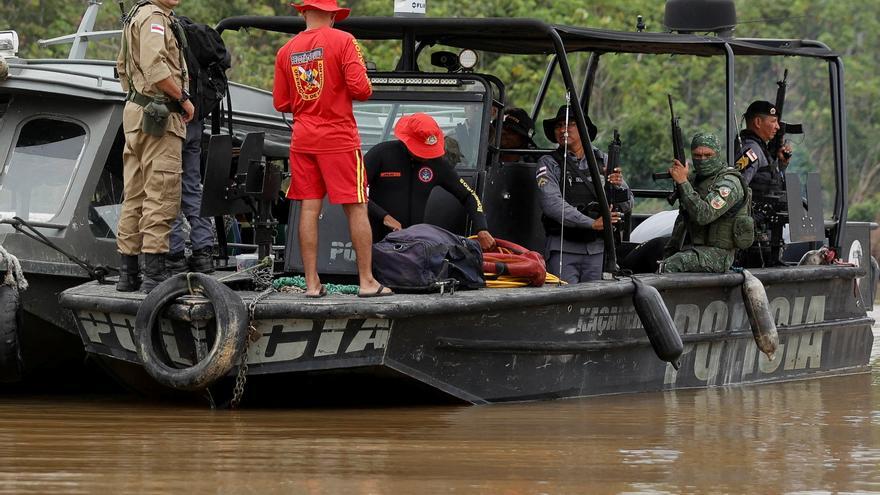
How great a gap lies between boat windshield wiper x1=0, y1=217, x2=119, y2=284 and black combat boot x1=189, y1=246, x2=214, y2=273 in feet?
1.61

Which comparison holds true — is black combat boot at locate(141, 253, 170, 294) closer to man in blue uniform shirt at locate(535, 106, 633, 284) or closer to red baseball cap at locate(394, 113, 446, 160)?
red baseball cap at locate(394, 113, 446, 160)

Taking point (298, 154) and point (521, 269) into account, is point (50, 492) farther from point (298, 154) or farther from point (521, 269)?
point (521, 269)

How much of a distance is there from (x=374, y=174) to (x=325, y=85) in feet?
2.39

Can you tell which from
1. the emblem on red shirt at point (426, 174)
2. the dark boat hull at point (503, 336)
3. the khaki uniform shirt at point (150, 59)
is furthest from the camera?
the emblem on red shirt at point (426, 174)

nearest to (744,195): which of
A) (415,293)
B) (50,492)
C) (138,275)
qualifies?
(415,293)

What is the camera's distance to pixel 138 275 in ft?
29.8

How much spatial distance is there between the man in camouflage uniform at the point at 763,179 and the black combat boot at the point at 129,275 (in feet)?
13.1

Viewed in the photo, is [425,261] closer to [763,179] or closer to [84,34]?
[763,179]

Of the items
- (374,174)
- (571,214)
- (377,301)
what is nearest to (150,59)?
(374,174)

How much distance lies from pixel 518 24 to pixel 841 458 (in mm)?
2921

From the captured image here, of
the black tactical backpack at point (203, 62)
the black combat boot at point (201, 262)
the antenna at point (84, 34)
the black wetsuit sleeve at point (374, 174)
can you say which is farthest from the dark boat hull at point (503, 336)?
the antenna at point (84, 34)

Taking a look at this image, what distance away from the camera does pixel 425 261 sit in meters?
8.56

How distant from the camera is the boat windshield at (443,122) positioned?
31.8 feet

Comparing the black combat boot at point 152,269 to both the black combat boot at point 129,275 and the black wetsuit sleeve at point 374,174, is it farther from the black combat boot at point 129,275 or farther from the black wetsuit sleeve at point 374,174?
the black wetsuit sleeve at point 374,174
